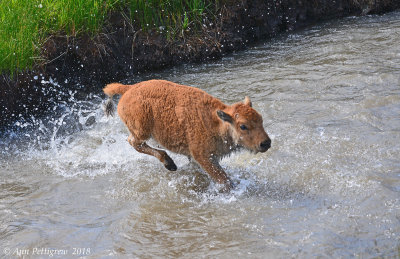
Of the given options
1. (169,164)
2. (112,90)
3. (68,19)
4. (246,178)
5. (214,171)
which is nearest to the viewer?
(214,171)

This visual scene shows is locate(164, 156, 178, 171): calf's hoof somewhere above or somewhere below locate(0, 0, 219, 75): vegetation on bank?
below

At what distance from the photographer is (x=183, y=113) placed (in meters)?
6.30

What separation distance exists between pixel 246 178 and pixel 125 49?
172 inches

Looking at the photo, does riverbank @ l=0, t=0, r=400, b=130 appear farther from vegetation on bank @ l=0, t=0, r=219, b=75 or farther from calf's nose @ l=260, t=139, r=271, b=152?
calf's nose @ l=260, t=139, r=271, b=152

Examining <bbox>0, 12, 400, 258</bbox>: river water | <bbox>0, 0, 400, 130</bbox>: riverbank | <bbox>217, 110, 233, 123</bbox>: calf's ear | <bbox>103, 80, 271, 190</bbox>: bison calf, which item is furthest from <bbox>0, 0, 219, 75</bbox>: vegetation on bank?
<bbox>217, 110, 233, 123</bbox>: calf's ear

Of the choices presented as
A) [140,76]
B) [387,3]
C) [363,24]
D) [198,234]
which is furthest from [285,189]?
[387,3]

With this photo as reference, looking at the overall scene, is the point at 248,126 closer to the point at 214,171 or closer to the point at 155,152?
the point at 214,171

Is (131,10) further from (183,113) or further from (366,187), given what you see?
(366,187)

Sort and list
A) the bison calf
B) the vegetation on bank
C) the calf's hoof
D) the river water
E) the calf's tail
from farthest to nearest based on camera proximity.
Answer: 1. the vegetation on bank
2. the calf's tail
3. the calf's hoof
4. the bison calf
5. the river water

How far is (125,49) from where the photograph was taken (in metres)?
9.72

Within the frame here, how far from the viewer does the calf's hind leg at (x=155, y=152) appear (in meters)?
6.80

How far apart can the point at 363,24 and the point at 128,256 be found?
8.12 metres

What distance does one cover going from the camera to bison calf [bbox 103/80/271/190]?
5.85m

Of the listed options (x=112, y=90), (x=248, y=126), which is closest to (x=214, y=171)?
(x=248, y=126)
